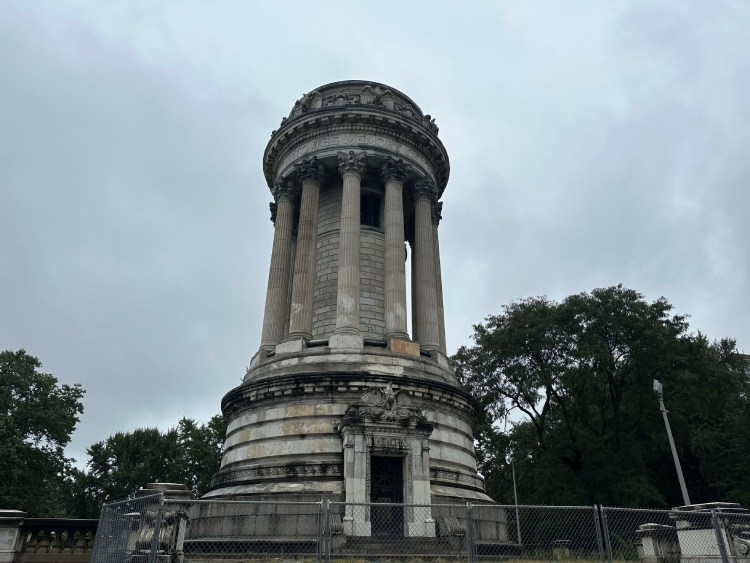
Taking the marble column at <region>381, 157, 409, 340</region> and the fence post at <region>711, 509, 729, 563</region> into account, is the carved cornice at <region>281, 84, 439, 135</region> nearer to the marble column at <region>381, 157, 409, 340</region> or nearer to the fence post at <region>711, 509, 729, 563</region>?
the marble column at <region>381, 157, 409, 340</region>

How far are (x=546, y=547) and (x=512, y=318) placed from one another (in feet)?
71.5

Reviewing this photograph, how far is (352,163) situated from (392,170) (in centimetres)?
216

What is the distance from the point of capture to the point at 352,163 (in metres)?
29.0

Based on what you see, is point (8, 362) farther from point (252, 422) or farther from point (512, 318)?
point (512, 318)

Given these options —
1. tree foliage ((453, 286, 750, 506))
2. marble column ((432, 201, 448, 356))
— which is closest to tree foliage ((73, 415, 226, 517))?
tree foliage ((453, 286, 750, 506))

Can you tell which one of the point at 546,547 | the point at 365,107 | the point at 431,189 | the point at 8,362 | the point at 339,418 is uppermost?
the point at 365,107

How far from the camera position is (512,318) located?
40.6 metres

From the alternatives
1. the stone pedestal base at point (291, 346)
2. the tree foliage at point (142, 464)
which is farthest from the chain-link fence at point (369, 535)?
the tree foliage at point (142, 464)

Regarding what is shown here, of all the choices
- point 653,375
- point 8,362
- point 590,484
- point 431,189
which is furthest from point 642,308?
point 8,362

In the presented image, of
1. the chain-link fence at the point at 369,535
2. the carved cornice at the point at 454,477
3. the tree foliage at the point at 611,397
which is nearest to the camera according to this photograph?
the chain-link fence at the point at 369,535

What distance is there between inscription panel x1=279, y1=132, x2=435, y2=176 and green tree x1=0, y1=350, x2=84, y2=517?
85.8 ft

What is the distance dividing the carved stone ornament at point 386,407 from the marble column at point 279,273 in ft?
24.2

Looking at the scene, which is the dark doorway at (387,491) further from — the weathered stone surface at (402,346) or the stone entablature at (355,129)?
the stone entablature at (355,129)

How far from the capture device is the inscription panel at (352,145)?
29812mm
